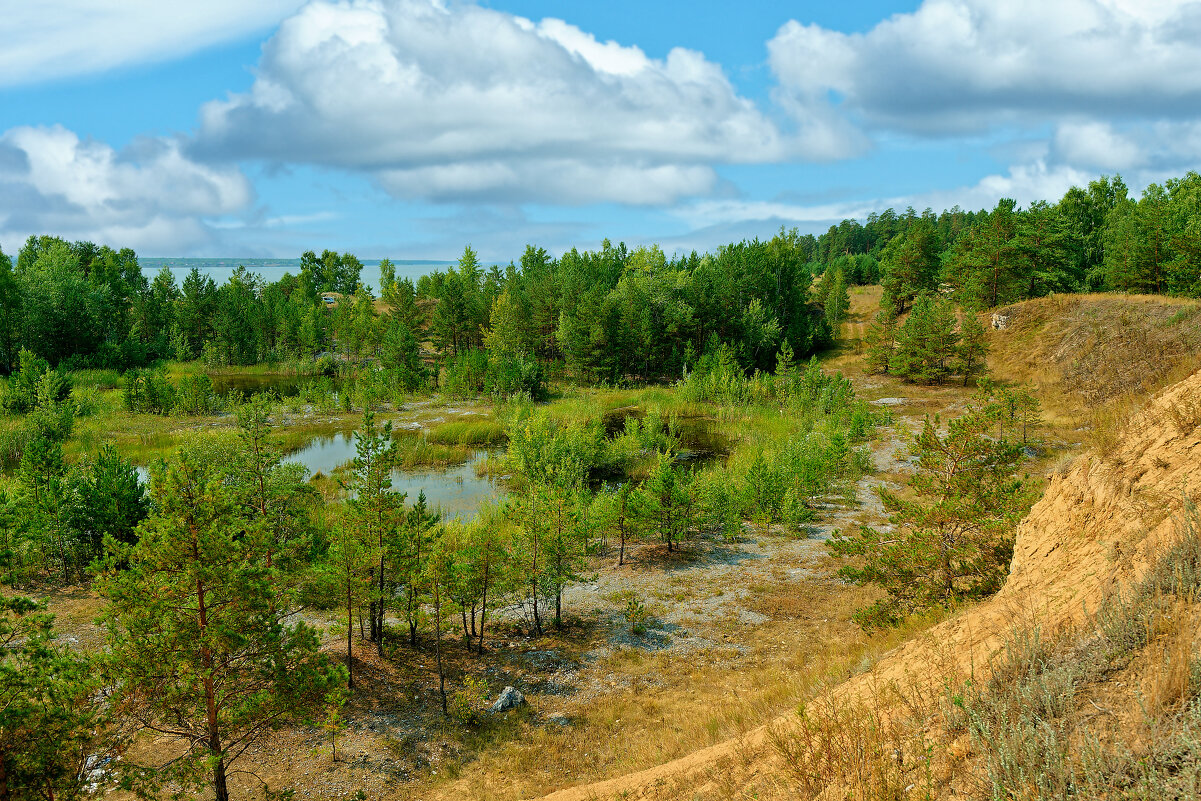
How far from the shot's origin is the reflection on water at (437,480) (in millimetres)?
27862

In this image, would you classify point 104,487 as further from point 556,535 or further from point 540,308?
point 540,308

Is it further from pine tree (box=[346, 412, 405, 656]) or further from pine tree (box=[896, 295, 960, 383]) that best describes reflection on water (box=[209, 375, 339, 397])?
pine tree (box=[896, 295, 960, 383])

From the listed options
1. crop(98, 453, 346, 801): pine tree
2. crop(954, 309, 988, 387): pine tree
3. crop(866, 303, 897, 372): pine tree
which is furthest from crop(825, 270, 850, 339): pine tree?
crop(98, 453, 346, 801): pine tree

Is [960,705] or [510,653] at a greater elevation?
[960,705]

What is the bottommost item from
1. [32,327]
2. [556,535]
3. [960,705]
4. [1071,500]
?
[556,535]

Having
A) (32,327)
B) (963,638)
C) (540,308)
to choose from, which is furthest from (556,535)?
(32,327)

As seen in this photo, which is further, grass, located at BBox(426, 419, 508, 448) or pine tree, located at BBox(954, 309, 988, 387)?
pine tree, located at BBox(954, 309, 988, 387)

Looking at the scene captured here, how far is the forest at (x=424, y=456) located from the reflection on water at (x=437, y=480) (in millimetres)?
1353

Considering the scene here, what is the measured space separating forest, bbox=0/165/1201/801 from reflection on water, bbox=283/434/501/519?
4.44 ft

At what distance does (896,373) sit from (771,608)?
4193 cm

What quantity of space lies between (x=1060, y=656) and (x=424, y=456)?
32.6 metres

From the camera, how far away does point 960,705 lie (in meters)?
6.11

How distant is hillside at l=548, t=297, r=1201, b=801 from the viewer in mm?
5496

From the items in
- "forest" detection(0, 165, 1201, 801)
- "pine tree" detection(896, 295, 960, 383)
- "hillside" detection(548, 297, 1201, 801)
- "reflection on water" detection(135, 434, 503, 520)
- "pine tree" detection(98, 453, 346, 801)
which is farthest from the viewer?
"pine tree" detection(896, 295, 960, 383)
